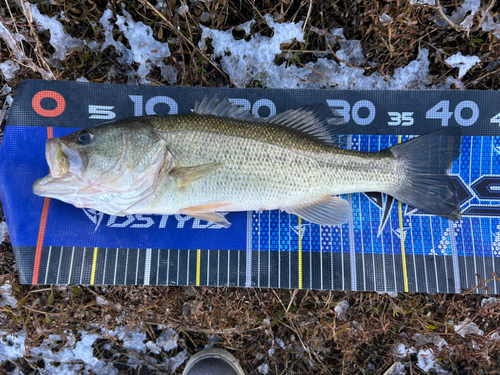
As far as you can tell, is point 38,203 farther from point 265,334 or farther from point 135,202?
point 265,334

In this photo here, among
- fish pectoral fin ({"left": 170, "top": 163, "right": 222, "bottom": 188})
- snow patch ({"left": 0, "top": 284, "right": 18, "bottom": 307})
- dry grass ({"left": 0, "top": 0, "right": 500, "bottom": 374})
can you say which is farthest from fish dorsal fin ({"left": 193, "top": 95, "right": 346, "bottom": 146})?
snow patch ({"left": 0, "top": 284, "right": 18, "bottom": 307})

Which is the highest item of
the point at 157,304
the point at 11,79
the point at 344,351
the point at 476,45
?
the point at 476,45

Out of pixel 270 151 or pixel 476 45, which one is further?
pixel 476 45

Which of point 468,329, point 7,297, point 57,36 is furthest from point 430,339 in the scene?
point 57,36

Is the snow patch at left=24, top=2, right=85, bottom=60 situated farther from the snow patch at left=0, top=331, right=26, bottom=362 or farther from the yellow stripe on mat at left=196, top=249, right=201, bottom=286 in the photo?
the snow patch at left=0, top=331, right=26, bottom=362

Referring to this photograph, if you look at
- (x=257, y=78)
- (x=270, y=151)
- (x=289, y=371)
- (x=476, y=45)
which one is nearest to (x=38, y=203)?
(x=270, y=151)

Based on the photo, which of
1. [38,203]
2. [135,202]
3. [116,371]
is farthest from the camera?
[116,371]

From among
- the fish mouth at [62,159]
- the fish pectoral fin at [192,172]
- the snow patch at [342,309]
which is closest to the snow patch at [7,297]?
the fish mouth at [62,159]
